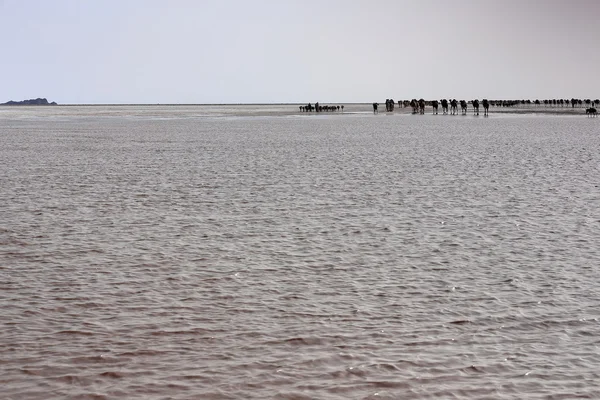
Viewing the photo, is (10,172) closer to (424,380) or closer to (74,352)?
(74,352)

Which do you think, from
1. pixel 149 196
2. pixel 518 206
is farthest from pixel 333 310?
pixel 149 196

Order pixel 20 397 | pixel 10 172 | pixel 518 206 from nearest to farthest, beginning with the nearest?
pixel 20 397 → pixel 518 206 → pixel 10 172

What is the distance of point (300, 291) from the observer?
35.6ft

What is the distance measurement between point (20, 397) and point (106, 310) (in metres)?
2.78

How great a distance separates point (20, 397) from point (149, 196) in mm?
14138

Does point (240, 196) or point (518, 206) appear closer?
point (518, 206)

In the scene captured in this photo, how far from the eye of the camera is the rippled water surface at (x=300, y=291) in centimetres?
774

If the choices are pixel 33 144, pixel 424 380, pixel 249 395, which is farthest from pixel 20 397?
pixel 33 144

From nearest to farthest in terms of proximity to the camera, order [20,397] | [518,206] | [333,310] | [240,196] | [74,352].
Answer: [20,397] < [74,352] < [333,310] < [518,206] < [240,196]

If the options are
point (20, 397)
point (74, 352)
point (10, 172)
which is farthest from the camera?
point (10, 172)

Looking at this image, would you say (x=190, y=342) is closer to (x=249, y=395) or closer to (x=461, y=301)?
(x=249, y=395)

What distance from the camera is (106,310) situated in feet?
32.9

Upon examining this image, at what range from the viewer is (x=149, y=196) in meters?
21.2

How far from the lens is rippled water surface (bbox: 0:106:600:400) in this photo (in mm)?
7742
